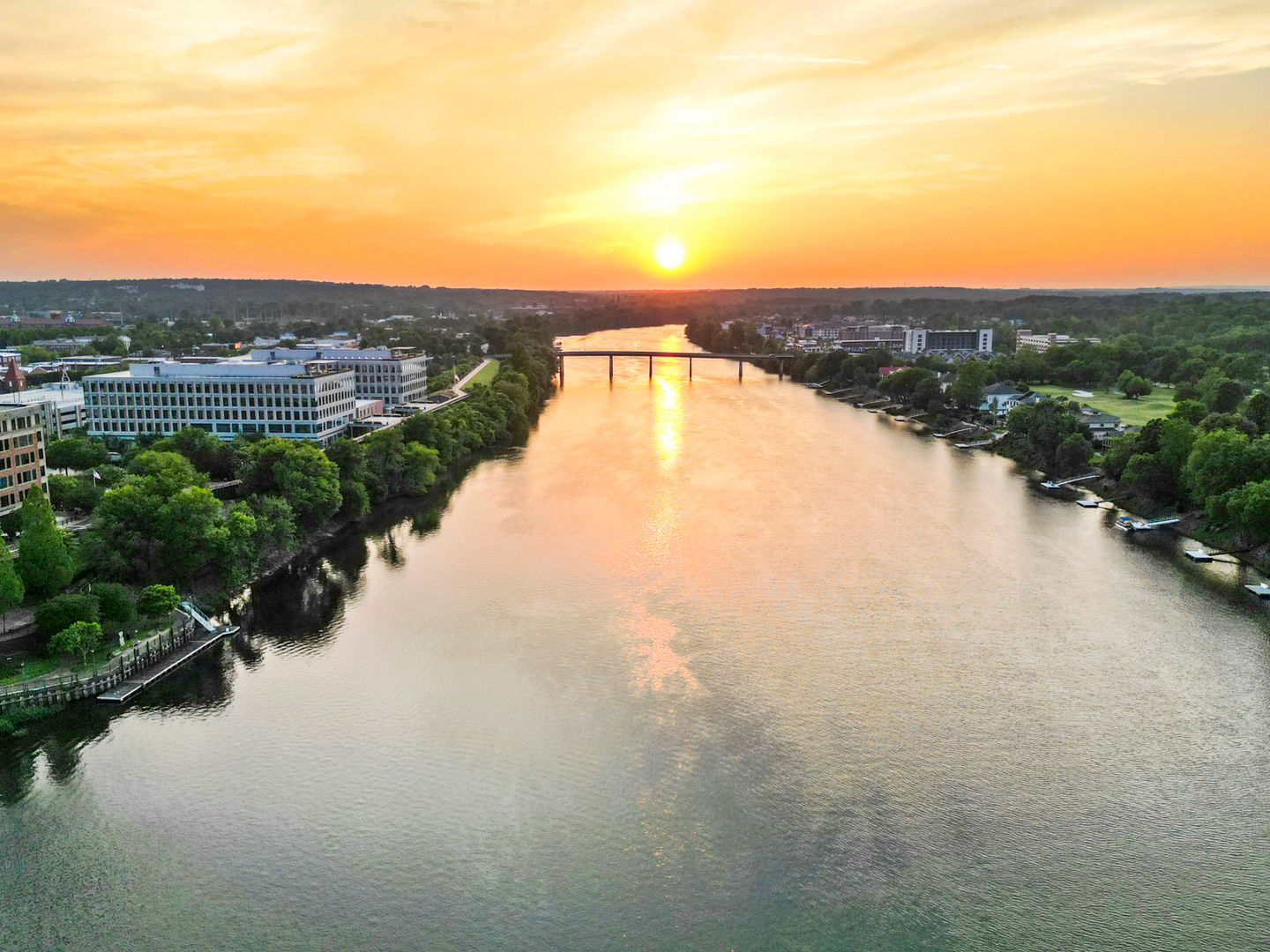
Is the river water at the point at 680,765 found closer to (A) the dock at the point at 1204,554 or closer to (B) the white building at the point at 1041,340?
(A) the dock at the point at 1204,554

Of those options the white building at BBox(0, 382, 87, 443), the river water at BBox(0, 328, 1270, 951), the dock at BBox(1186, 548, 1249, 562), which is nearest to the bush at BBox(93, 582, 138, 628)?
the river water at BBox(0, 328, 1270, 951)

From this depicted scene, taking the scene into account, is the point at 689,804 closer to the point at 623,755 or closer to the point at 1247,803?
the point at 623,755

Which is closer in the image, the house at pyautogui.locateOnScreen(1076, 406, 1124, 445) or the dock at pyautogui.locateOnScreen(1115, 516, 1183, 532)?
the dock at pyautogui.locateOnScreen(1115, 516, 1183, 532)

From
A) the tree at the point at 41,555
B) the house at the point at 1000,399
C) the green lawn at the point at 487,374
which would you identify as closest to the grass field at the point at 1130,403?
the house at the point at 1000,399

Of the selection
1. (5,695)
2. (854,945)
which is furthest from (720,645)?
(5,695)

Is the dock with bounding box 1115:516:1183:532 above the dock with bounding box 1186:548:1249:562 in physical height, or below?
above

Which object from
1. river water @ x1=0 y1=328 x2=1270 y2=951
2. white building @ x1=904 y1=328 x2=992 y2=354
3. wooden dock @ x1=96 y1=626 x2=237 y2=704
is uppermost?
white building @ x1=904 y1=328 x2=992 y2=354

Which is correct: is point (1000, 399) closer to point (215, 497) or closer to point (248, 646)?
point (215, 497)

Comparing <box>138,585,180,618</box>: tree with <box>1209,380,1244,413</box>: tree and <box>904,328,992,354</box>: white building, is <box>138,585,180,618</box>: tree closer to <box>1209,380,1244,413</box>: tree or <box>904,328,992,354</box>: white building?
<box>1209,380,1244,413</box>: tree
